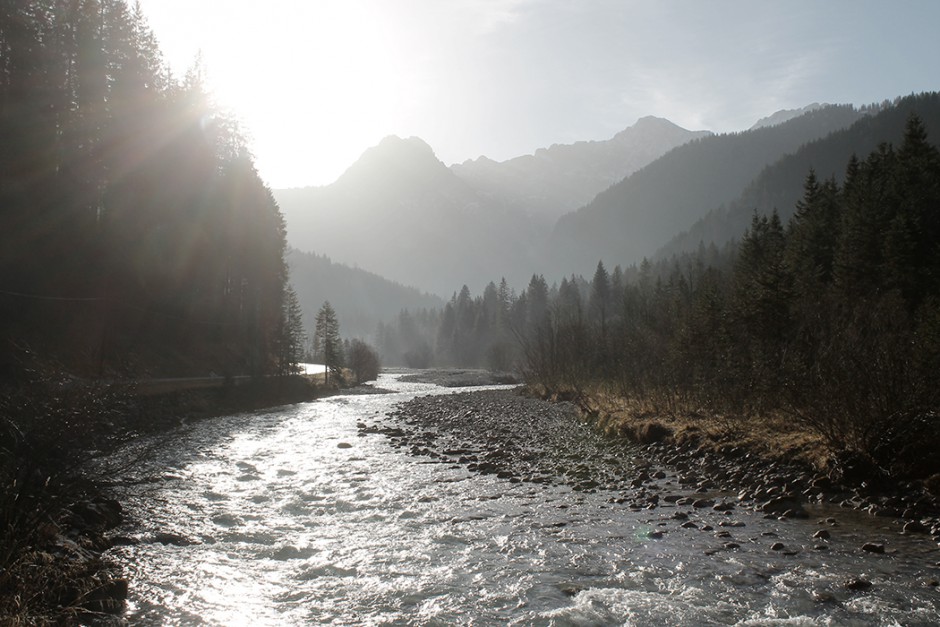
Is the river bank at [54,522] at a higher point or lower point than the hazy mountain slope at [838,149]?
lower

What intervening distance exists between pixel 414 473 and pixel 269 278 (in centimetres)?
4091

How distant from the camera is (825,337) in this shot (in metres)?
15.7

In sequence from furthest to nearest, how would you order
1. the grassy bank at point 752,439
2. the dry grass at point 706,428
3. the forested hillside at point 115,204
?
the forested hillside at point 115,204 → the dry grass at point 706,428 → the grassy bank at point 752,439

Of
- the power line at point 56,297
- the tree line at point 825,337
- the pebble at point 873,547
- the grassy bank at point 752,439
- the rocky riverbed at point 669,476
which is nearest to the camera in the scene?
the pebble at point 873,547

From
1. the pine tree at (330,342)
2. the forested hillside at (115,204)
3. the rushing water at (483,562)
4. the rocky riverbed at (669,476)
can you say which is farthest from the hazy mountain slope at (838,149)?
the rushing water at (483,562)

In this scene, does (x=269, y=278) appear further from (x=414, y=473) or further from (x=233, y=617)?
(x=233, y=617)

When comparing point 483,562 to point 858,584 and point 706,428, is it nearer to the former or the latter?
point 858,584

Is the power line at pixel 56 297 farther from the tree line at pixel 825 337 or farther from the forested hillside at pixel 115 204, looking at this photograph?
the tree line at pixel 825 337

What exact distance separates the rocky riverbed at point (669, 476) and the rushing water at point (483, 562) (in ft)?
0.97

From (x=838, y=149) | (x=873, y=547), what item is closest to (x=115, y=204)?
(x=873, y=547)

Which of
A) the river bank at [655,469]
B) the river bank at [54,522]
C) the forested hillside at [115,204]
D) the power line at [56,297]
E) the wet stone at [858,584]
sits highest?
the forested hillside at [115,204]

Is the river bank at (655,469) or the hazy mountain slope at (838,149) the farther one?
the hazy mountain slope at (838,149)

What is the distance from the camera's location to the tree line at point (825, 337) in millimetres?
11031

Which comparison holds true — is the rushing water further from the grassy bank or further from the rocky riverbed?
the grassy bank
